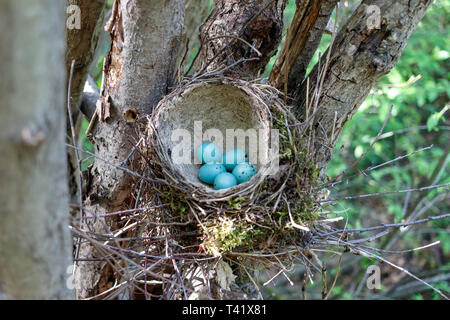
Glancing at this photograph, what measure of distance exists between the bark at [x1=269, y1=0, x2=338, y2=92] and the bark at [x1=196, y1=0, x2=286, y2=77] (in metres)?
0.19

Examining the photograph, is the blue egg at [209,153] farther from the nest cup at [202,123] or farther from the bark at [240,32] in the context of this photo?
the bark at [240,32]

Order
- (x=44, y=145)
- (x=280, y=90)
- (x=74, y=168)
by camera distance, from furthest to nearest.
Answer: (x=74, y=168) < (x=280, y=90) < (x=44, y=145)

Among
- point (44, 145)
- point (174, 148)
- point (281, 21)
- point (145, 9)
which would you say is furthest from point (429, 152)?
point (44, 145)

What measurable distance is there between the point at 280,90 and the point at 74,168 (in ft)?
5.56

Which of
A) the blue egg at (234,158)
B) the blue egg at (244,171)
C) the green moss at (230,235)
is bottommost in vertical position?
the green moss at (230,235)

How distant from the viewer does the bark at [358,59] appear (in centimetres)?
199

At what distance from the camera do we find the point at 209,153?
8.70 ft

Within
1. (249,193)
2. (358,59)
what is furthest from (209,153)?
(358,59)

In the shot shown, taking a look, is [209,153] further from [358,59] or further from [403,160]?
[403,160]

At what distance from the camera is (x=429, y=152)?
575 cm

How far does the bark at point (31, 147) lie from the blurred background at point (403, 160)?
225 centimetres

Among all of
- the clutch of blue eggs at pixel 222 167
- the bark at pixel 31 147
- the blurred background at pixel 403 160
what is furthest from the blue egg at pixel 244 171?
the bark at pixel 31 147

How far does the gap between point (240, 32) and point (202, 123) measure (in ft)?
2.02
